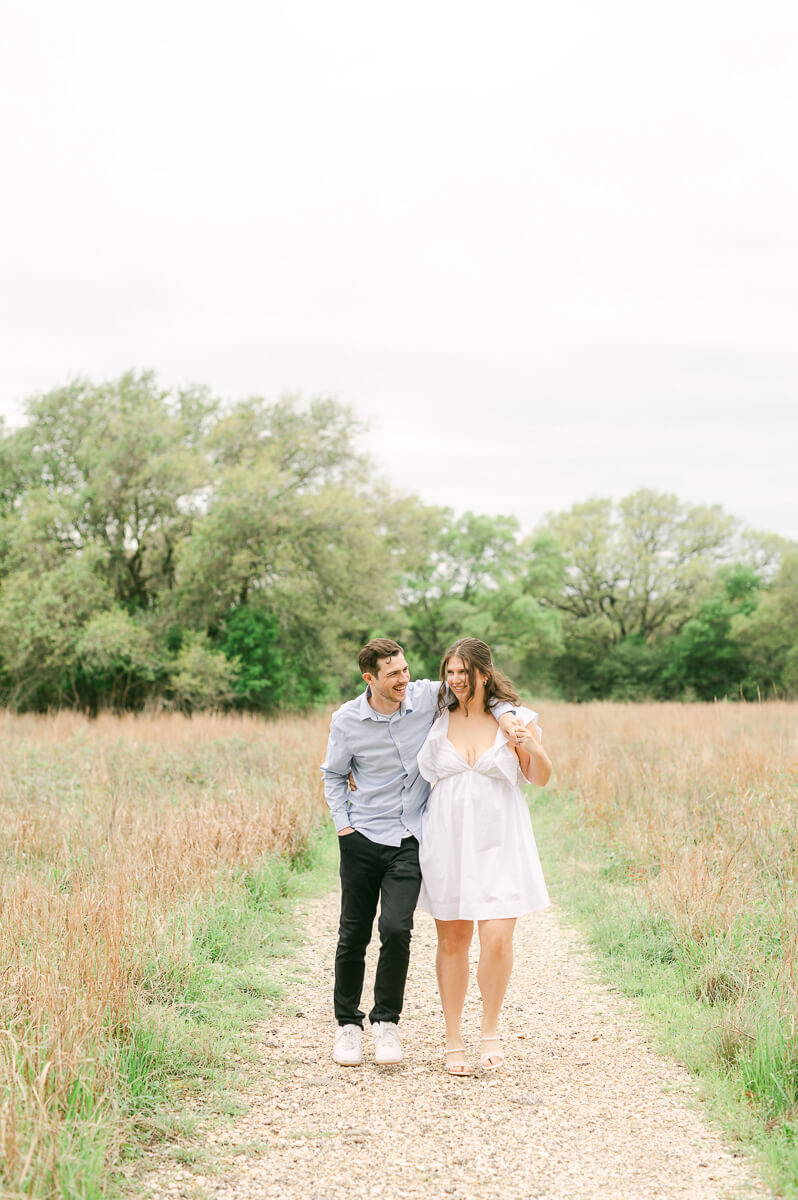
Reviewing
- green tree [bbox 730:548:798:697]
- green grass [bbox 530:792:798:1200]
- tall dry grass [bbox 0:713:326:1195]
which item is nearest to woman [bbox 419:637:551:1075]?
green grass [bbox 530:792:798:1200]

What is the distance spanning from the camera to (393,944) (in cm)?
428

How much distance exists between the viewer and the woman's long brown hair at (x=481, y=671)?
4387 mm

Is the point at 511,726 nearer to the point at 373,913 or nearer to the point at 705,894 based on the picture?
the point at 373,913

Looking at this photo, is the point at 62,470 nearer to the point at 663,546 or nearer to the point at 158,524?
the point at 158,524

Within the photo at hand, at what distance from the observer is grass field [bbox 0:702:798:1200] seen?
3346mm

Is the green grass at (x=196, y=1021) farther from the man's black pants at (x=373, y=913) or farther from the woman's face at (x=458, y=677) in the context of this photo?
the woman's face at (x=458, y=677)

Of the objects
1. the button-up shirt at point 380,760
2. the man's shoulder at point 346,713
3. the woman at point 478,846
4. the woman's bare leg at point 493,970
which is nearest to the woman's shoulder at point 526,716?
the woman at point 478,846

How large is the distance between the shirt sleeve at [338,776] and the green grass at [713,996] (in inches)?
70.8

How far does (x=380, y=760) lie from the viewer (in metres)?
4.54

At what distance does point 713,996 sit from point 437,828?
1765 mm

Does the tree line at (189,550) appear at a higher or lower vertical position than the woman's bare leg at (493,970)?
higher

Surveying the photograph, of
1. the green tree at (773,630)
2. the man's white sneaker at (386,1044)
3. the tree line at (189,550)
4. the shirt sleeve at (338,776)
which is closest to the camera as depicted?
the man's white sneaker at (386,1044)

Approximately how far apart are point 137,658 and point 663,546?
33.2m

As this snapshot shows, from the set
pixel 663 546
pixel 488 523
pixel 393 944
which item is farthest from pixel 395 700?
pixel 663 546
